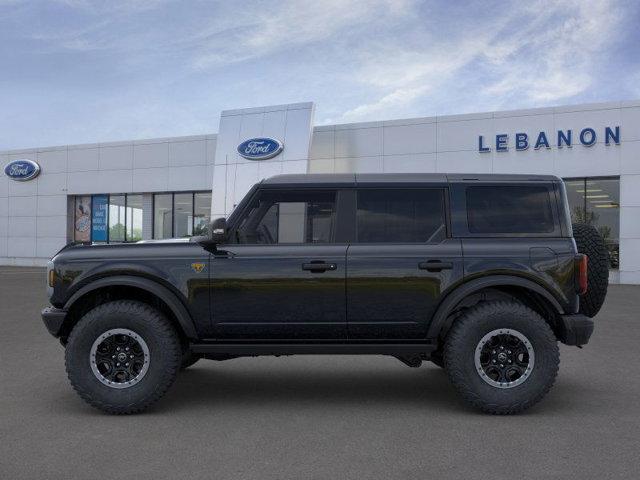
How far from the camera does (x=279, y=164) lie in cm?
2527

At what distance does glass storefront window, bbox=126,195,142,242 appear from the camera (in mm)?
31078

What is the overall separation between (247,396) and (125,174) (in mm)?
26759

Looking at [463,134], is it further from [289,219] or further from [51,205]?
[51,205]

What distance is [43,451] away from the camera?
416cm

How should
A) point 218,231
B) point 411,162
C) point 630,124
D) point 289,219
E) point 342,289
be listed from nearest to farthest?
point 218,231
point 342,289
point 289,219
point 630,124
point 411,162

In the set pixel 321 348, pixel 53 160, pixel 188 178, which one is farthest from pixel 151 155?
pixel 321 348

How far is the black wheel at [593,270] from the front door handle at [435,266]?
1323 millimetres

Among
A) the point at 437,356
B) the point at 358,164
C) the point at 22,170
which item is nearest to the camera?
the point at 437,356

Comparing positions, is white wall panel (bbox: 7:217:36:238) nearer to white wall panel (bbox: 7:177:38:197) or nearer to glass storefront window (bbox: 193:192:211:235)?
white wall panel (bbox: 7:177:38:197)

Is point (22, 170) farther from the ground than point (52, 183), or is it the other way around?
point (22, 170)

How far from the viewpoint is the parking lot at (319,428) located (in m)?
3.86

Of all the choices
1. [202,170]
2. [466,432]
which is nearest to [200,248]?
[466,432]

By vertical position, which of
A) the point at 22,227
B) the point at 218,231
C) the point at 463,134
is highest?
the point at 463,134

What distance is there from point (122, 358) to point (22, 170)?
3097cm
